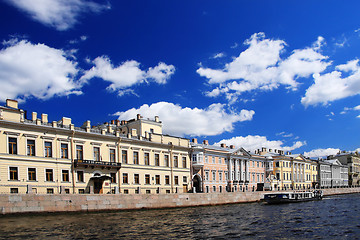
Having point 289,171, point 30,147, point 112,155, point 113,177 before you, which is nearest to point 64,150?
point 30,147

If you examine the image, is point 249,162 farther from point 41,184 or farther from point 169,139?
point 41,184

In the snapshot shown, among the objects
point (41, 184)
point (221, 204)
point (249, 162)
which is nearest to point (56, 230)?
point (41, 184)

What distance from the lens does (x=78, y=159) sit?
41.1m

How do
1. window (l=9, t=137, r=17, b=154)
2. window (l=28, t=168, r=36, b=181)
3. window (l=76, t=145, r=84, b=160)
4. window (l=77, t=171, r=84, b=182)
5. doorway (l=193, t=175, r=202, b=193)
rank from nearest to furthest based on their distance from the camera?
1. window (l=9, t=137, r=17, b=154)
2. window (l=28, t=168, r=36, b=181)
3. window (l=77, t=171, r=84, b=182)
4. window (l=76, t=145, r=84, b=160)
5. doorway (l=193, t=175, r=202, b=193)

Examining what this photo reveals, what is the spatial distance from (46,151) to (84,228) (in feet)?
56.5

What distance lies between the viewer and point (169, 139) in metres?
54.8

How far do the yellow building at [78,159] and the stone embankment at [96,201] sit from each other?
2.15 meters

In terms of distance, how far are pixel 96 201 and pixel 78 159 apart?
8.36 metres

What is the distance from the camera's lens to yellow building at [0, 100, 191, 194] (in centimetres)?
3594

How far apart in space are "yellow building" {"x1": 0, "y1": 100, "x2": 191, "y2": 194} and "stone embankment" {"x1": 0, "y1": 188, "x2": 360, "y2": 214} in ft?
7.06

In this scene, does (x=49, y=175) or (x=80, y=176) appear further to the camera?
(x=80, y=176)

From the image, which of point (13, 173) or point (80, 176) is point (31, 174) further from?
point (80, 176)

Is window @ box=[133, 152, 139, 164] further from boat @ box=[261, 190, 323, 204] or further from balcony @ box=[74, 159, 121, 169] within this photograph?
boat @ box=[261, 190, 323, 204]

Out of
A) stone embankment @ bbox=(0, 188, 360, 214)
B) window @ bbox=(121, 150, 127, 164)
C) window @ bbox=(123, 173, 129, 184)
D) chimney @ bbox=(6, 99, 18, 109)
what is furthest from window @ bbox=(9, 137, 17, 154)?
window @ bbox=(123, 173, 129, 184)
